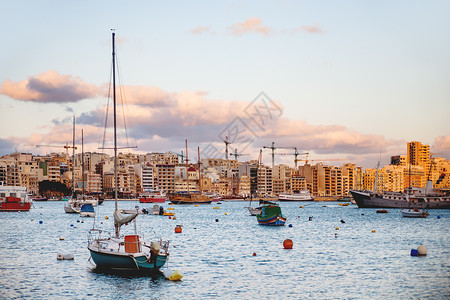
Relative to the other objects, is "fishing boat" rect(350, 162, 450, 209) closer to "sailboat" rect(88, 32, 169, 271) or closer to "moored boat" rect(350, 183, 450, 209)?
"moored boat" rect(350, 183, 450, 209)

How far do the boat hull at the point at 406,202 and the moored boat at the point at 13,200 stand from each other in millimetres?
80941

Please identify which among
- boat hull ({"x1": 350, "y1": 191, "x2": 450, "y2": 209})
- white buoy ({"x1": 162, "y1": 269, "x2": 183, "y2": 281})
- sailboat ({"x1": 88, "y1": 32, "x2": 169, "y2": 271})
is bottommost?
boat hull ({"x1": 350, "y1": 191, "x2": 450, "y2": 209})

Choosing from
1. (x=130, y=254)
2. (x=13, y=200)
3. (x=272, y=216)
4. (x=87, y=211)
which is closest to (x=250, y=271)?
(x=130, y=254)


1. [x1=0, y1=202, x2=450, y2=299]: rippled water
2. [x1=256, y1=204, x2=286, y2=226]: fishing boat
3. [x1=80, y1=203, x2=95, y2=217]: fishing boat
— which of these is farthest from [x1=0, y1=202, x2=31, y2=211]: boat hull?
[x1=256, y1=204, x2=286, y2=226]: fishing boat

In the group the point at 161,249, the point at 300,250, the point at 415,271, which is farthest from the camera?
the point at 300,250

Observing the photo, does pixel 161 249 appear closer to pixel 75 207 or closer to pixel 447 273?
pixel 447 273

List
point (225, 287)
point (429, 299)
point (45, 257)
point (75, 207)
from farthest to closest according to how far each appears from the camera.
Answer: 1. point (75, 207)
2. point (45, 257)
3. point (225, 287)
4. point (429, 299)

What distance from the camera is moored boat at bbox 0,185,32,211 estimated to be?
125312 mm

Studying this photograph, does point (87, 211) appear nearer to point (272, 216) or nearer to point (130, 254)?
point (272, 216)

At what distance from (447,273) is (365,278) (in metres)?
5.97

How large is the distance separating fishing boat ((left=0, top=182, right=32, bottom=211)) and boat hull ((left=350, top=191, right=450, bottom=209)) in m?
80.9

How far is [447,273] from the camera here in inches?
1591

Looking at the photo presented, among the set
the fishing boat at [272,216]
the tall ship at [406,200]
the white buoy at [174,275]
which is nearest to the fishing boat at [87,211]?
the fishing boat at [272,216]

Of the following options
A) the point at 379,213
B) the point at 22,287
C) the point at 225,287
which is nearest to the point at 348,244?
the point at 225,287
